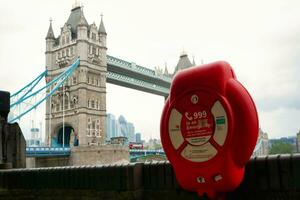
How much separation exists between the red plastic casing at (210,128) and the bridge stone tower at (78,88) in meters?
47.7

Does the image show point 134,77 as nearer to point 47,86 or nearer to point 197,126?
point 47,86

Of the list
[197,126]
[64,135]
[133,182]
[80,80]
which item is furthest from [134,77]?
[197,126]

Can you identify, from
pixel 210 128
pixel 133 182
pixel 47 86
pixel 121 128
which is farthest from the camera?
pixel 121 128

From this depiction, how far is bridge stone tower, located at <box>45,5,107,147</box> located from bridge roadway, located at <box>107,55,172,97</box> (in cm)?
358

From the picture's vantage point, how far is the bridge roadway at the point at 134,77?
5944cm

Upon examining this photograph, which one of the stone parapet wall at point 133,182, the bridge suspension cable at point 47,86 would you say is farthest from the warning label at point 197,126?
the bridge suspension cable at point 47,86

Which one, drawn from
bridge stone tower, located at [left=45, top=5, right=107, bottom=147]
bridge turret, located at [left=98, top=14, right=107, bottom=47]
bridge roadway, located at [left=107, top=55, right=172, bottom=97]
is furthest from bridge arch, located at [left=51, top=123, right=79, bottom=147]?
bridge turret, located at [left=98, top=14, right=107, bottom=47]

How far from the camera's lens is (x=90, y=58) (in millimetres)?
53875

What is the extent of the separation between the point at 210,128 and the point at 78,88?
166ft

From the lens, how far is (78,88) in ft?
170

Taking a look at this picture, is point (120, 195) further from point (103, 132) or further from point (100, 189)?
point (103, 132)

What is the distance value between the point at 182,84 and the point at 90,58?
172 ft

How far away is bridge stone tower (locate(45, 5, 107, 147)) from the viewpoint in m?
51.1

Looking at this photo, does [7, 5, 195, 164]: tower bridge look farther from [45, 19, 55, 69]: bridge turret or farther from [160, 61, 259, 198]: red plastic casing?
[160, 61, 259, 198]: red plastic casing
